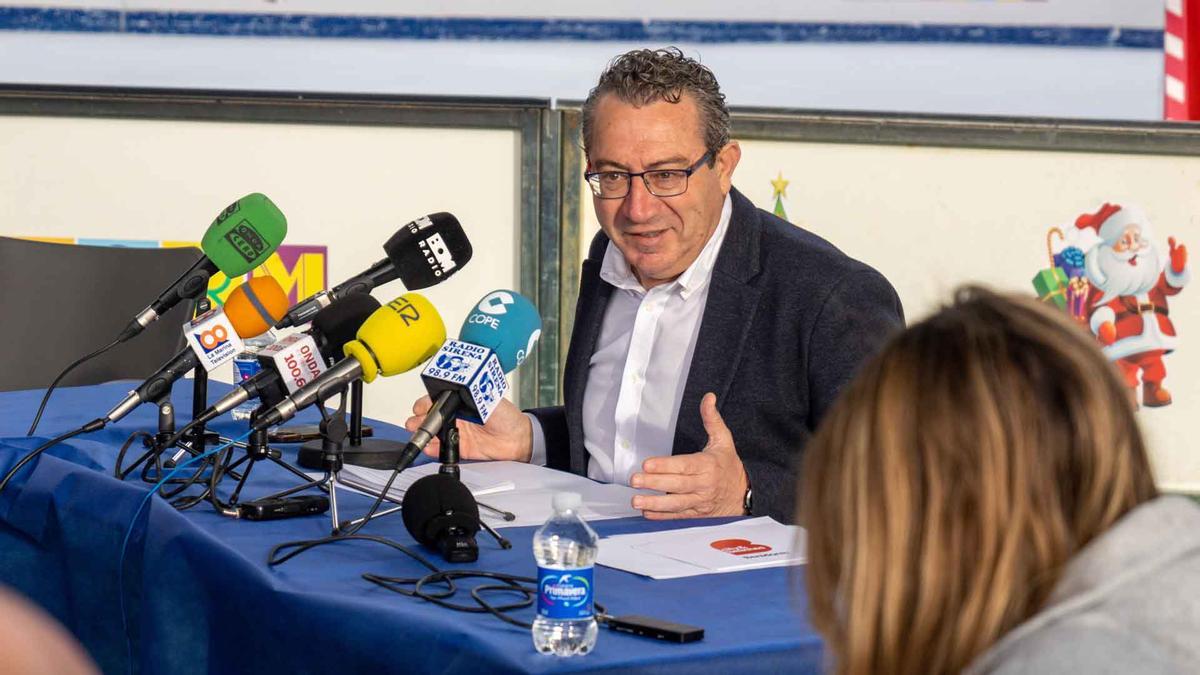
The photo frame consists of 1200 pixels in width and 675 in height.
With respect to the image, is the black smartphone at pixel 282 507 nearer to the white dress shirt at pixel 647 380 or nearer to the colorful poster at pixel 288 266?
the white dress shirt at pixel 647 380

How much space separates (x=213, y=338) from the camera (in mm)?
2287

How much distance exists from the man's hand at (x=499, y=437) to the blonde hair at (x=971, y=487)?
5.37 ft

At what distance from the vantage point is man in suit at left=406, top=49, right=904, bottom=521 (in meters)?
2.50

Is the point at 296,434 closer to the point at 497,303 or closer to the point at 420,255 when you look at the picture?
the point at 420,255

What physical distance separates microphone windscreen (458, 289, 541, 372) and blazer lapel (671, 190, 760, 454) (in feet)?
1.69

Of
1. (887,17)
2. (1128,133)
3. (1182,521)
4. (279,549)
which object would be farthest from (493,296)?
(887,17)

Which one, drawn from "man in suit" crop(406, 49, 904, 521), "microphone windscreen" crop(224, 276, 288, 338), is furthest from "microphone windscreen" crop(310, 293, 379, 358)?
"man in suit" crop(406, 49, 904, 521)

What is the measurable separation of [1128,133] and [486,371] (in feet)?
10.2

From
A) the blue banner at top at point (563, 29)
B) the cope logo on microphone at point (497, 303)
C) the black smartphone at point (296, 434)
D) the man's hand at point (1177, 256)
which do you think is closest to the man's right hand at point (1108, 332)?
the man's hand at point (1177, 256)

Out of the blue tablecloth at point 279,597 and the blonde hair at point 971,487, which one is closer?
the blonde hair at point 971,487

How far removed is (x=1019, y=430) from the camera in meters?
0.94

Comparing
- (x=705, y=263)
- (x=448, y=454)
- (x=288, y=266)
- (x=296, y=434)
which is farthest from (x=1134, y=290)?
(x=448, y=454)

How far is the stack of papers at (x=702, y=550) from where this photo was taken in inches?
68.3

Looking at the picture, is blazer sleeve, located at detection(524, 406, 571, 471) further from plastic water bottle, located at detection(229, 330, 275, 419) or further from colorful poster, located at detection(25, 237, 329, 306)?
colorful poster, located at detection(25, 237, 329, 306)
